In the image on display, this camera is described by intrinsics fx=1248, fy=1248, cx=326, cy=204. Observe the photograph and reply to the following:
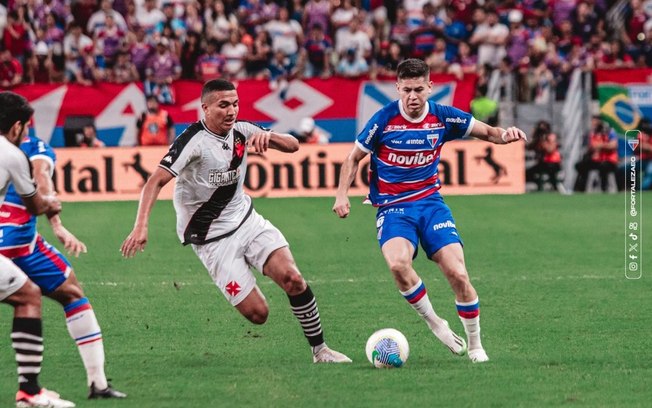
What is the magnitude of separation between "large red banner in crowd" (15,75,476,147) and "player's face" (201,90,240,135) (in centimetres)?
1630

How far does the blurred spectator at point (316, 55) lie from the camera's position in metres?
27.3

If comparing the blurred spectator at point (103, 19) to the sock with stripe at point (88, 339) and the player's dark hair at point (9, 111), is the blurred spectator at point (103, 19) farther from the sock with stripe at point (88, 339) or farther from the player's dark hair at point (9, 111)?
the player's dark hair at point (9, 111)

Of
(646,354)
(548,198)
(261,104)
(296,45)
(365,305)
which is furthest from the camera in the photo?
(296,45)

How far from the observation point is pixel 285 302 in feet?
41.0

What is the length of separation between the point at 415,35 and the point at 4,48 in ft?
29.3

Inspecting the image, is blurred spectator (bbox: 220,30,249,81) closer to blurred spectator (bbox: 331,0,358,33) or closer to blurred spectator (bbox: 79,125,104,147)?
blurred spectator (bbox: 331,0,358,33)

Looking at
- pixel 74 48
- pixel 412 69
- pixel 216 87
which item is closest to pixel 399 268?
pixel 412 69

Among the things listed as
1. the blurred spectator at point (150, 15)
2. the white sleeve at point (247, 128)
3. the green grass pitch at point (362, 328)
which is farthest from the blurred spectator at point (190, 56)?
the white sleeve at point (247, 128)

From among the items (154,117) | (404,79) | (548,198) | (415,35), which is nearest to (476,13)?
(415,35)

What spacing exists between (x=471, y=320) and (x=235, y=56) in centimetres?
1856

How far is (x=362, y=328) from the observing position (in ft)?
35.4

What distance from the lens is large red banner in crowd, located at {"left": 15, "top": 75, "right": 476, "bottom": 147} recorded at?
2570cm

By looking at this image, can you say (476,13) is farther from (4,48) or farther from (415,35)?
(4,48)

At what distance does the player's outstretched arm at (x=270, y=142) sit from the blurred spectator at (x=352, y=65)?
701 inches
